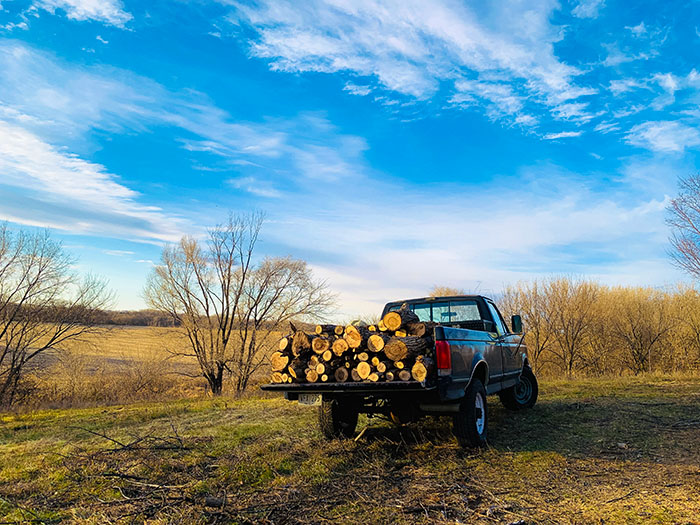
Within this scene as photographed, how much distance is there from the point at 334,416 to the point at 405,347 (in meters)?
1.78

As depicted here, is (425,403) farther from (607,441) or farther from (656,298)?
(656,298)

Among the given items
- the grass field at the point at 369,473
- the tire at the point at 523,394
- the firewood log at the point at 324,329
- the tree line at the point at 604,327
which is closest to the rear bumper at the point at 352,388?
the firewood log at the point at 324,329

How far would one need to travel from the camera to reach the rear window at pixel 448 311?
23.8ft

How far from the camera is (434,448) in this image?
563 cm

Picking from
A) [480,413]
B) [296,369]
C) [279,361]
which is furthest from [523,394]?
[279,361]

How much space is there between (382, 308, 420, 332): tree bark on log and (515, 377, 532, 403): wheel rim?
445cm

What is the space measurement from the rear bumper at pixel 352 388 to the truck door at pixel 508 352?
105 inches

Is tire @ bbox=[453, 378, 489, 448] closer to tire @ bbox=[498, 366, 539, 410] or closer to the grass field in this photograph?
the grass field

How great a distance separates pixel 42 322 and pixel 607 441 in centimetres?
2088

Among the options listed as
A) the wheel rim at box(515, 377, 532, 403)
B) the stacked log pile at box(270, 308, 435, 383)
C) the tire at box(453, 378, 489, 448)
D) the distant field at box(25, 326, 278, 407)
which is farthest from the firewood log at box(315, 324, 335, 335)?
the distant field at box(25, 326, 278, 407)

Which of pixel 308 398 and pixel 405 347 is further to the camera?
pixel 308 398

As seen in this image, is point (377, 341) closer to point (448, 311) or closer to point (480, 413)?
point (480, 413)

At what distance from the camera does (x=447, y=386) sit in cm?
490

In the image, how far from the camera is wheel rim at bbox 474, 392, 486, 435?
5.64 meters
